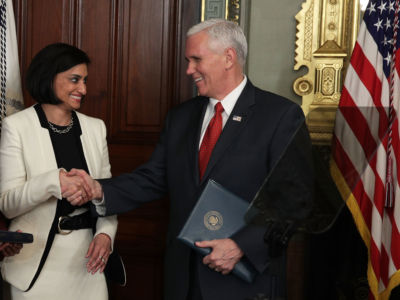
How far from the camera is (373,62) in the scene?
9.33 feet

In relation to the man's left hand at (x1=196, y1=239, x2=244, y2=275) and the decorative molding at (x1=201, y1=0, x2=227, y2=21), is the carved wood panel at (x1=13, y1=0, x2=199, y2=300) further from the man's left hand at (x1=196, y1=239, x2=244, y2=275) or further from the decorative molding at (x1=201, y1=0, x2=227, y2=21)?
the man's left hand at (x1=196, y1=239, x2=244, y2=275)

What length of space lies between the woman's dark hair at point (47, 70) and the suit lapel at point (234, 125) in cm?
76

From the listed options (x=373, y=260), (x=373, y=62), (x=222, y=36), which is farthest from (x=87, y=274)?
(x=373, y=62)

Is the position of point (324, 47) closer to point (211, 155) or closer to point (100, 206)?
point (211, 155)

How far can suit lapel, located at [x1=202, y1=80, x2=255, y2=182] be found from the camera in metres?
2.26

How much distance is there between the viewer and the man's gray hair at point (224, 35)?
8.14 feet

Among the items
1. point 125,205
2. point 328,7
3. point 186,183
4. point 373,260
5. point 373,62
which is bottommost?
point 373,260

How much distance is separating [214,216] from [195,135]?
2.00 feet

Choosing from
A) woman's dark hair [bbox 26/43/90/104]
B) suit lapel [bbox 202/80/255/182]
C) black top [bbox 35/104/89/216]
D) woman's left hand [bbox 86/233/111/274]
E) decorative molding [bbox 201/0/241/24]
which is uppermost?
decorative molding [bbox 201/0/241/24]

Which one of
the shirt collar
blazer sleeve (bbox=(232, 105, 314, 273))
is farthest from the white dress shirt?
blazer sleeve (bbox=(232, 105, 314, 273))

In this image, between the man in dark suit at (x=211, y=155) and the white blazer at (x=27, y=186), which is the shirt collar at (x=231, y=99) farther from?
the white blazer at (x=27, y=186)

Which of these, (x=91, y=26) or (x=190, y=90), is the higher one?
(x=91, y=26)

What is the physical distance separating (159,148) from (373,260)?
119 cm

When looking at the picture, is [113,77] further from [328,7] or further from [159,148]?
[328,7]
